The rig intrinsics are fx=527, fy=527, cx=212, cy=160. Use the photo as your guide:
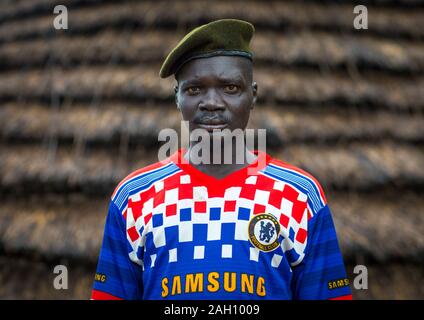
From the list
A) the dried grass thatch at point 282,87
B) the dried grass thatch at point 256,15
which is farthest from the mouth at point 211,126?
the dried grass thatch at point 256,15

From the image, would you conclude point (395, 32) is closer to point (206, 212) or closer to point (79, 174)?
point (79, 174)

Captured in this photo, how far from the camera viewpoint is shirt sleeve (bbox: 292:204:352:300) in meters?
1.00

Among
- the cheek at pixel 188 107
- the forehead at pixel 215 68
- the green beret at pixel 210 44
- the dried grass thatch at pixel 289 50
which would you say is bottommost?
the cheek at pixel 188 107

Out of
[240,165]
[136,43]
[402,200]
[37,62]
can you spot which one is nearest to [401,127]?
[402,200]

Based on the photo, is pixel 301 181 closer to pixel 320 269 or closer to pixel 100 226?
pixel 320 269

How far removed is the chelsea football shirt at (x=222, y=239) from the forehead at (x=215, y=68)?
19cm

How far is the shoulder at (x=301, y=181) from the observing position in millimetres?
1034

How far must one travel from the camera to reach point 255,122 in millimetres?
2014

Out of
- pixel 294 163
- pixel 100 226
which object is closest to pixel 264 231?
pixel 294 163

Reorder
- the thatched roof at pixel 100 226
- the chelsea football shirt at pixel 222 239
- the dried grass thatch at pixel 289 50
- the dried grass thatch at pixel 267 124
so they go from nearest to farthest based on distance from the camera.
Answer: the chelsea football shirt at pixel 222 239 → the thatched roof at pixel 100 226 → the dried grass thatch at pixel 267 124 → the dried grass thatch at pixel 289 50

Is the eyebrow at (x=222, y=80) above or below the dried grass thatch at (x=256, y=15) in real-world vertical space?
below

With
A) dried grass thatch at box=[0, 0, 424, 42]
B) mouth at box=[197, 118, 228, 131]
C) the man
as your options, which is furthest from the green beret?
dried grass thatch at box=[0, 0, 424, 42]

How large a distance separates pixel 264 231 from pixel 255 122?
1.07 meters

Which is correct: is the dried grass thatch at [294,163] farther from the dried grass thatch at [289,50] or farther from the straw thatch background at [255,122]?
the dried grass thatch at [289,50]
